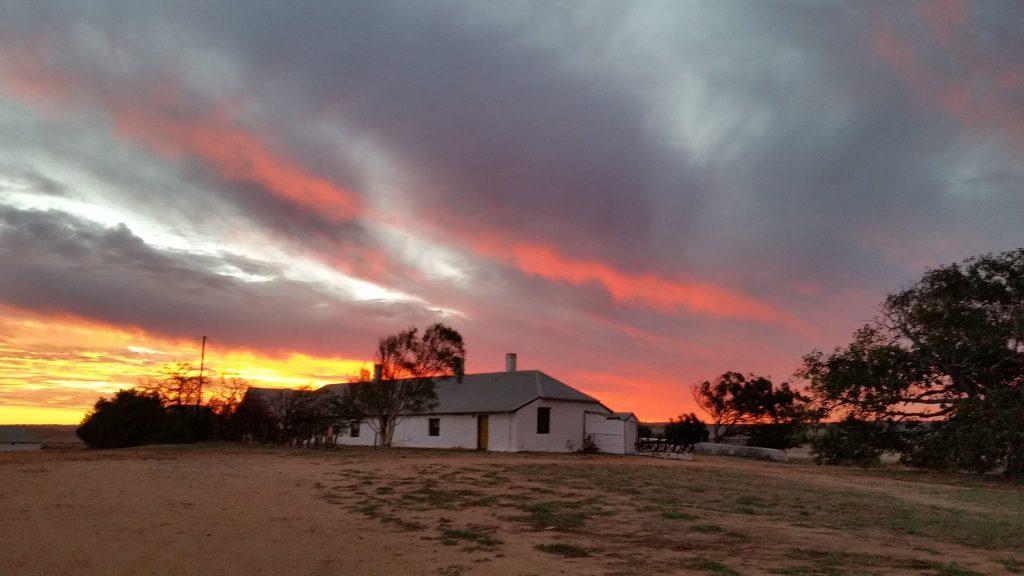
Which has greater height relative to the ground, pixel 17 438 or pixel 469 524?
pixel 469 524

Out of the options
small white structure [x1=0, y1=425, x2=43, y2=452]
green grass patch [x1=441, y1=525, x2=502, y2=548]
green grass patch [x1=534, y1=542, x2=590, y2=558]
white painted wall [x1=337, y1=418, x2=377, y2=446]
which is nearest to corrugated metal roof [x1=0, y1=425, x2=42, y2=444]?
small white structure [x1=0, y1=425, x2=43, y2=452]

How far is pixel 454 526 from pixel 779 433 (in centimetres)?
5043

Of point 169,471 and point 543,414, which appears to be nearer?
point 169,471

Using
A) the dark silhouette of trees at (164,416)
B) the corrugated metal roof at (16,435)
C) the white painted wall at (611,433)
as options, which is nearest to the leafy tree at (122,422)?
the dark silhouette of trees at (164,416)

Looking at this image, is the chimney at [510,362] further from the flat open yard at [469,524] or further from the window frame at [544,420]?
the flat open yard at [469,524]

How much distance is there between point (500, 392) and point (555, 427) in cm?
397

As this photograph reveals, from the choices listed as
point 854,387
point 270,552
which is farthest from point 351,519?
point 854,387

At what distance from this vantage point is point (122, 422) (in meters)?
35.8

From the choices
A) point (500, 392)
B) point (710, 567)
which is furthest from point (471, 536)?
point (500, 392)

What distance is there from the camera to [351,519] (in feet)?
41.0

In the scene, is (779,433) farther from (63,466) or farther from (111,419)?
(63,466)

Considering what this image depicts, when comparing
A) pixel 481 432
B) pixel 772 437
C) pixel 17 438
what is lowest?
pixel 17 438

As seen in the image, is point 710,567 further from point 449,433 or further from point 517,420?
point 449,433

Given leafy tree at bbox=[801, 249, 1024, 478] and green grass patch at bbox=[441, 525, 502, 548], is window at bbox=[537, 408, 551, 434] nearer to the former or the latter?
leafy tree at bbox=[801, 249, 1024, 478]
